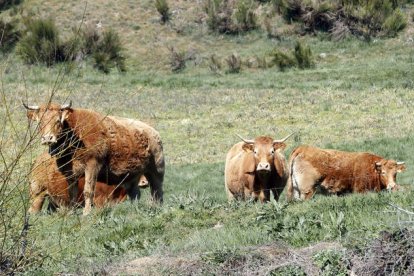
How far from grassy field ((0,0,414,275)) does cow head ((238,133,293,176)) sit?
896 mm

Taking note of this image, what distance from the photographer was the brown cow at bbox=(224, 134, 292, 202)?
12.5m

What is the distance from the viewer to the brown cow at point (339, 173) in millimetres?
13359

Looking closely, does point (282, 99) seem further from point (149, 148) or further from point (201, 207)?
point (201, 207)

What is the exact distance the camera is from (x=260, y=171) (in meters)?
12.4

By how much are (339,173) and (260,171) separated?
1.71 meters

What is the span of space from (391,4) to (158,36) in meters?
12.2

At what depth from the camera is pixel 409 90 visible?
27.9m

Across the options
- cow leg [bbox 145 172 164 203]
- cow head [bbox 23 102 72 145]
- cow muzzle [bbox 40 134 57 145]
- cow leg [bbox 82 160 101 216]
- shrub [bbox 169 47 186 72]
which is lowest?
shrub [bbox 169 47 186 72]

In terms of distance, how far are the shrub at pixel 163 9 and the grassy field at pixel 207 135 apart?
71 cm

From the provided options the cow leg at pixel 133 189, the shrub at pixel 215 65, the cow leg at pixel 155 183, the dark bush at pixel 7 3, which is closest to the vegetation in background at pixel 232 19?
the shrub at pixel 215 65

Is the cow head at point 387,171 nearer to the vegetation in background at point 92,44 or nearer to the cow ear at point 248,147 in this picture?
the cow ear at point 248,147

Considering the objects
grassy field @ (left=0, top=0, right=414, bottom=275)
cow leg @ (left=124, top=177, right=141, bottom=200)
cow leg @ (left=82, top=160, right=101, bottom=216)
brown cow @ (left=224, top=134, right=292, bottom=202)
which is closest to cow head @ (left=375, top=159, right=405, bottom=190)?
grassy field @ (left=0, top=0, right=414, bottom=275)

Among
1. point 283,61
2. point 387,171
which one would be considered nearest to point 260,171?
point 387,171

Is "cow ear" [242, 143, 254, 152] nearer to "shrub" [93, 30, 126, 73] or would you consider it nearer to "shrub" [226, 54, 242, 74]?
"shrub" [226, 54, 242, 74]
